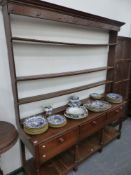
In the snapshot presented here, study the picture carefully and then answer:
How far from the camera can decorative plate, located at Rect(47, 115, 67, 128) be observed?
164cm

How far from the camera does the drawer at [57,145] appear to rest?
1.47 metres

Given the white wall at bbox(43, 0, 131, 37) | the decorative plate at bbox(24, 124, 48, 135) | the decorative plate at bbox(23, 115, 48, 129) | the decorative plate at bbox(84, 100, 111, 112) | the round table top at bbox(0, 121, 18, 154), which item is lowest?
→ the decorative plate at bbox(24, 124, 48, 135)

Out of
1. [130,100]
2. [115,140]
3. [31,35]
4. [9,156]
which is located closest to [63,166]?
[9,156]

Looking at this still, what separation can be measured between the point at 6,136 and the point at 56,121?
601 millimetres

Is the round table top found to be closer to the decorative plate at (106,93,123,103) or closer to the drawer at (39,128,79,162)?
the drawer at (39,128,79,162)

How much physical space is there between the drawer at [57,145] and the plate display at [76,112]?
0.59 ft

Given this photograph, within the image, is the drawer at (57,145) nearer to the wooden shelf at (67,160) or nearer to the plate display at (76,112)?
the plate display at (76,112)

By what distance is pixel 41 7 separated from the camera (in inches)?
56.2

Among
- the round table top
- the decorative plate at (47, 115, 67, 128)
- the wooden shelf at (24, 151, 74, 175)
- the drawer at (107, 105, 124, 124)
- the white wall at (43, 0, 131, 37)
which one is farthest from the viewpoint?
the drawer at (107, 105, 124, 124)

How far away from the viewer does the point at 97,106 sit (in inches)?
84.7

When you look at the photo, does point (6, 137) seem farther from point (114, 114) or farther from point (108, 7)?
point (108, 7)

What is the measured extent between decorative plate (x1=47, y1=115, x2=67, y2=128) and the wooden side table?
44 centimetres

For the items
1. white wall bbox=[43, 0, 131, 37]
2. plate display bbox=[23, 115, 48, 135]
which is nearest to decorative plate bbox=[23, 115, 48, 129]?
plate display bbox=[23, 115, 48, 135]

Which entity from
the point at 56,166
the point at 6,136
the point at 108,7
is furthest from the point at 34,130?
the point at 108,7
